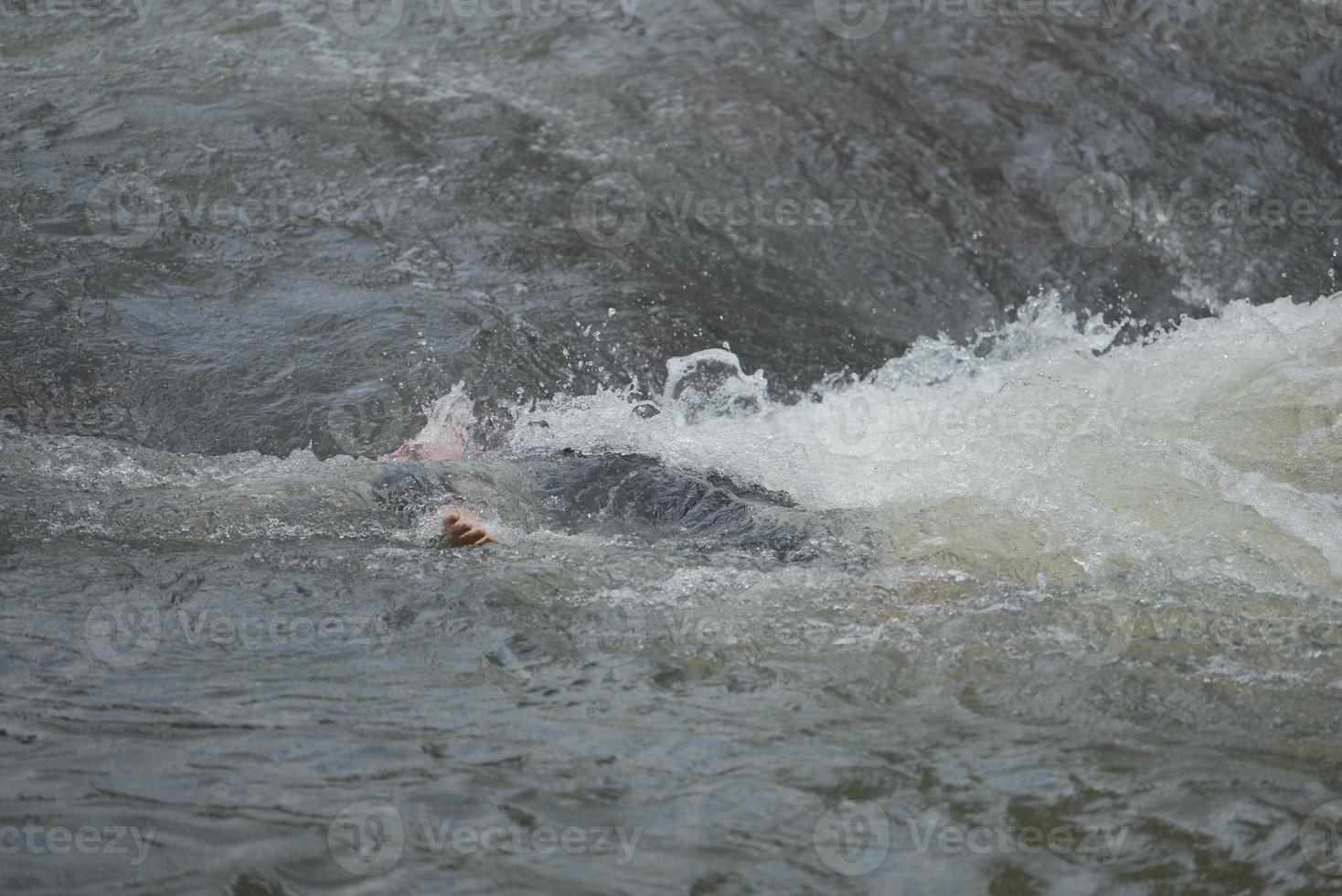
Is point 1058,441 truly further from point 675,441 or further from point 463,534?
point 463,534

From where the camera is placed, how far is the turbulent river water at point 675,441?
9.49ft

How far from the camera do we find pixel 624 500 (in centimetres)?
456

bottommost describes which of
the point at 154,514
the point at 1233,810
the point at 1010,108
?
the point at 154,514

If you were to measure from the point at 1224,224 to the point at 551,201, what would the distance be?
11.6 feet

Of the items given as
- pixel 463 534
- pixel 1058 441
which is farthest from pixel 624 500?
pixel 1058 441

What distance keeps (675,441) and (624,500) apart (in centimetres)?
72

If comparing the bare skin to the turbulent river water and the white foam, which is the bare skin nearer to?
the turbulent river water

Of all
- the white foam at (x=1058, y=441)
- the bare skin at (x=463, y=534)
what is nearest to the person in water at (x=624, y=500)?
Result: the bare skin at (x=463, y=534)

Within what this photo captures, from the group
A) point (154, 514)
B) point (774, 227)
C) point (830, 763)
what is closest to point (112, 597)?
point (154, 514)

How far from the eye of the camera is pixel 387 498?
14.4 feet

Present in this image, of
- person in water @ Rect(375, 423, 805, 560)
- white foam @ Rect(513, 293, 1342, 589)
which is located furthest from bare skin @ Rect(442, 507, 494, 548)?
white foam @ Rect(513, 293, 1342, 589)

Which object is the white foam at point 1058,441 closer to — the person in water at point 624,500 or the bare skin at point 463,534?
the person in water at point 624,500

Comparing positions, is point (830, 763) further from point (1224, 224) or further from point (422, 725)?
point (1224, 224)

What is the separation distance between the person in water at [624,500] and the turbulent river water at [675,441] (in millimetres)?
44
